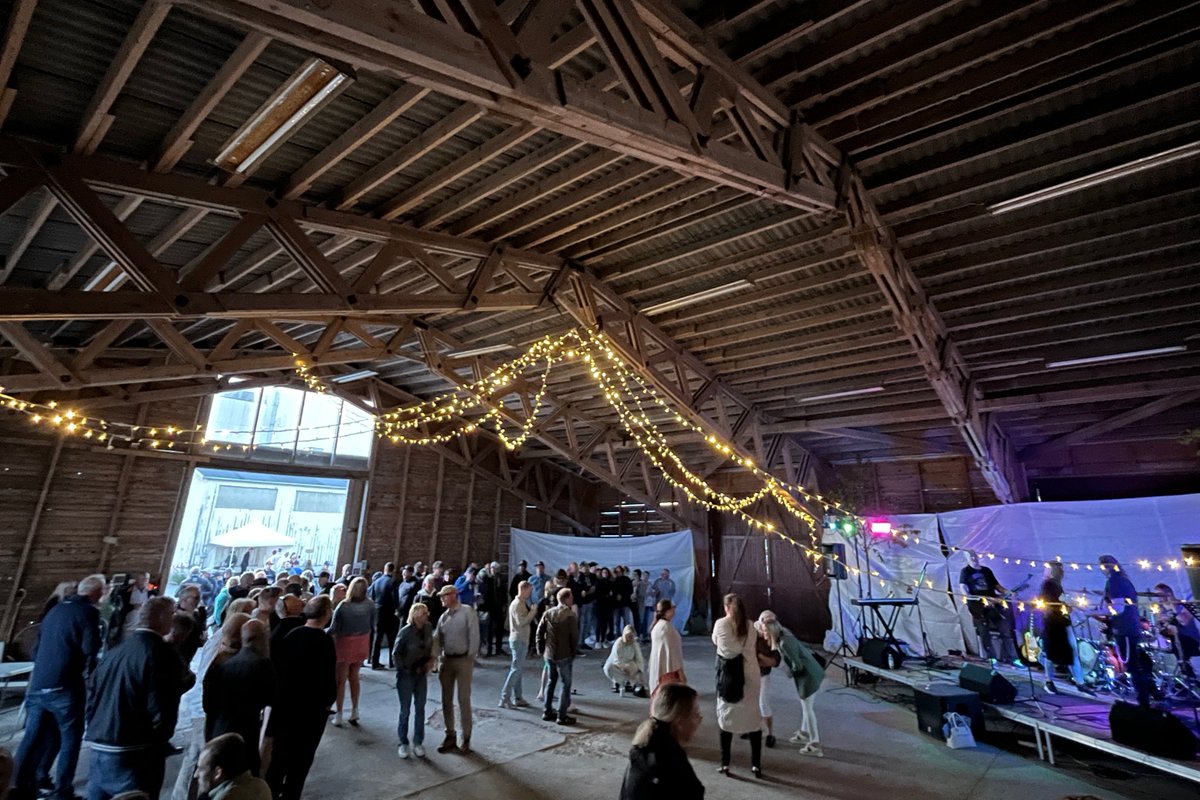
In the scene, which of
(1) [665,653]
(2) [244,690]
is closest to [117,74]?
(2) [244,690]

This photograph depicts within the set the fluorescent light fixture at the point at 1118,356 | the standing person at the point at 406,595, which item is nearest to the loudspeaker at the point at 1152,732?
the fluorescent light fixture at the point at 1118,356

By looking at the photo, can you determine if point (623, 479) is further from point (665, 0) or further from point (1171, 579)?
point (665, 0)

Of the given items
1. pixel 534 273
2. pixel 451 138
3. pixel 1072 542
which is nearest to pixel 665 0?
pixel 451 138

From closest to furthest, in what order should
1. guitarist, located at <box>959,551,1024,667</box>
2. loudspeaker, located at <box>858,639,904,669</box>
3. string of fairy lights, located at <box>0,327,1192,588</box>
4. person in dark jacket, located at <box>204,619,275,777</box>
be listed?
person in dark jacket, located at <box>204,619,275,777</box>, loudspeaker, located at <box>858,639,904,669</box>, guitarist, located at <box>959,551,1024,667</box>, string of fairy lights, located at <box>0,327,1192,588</box>

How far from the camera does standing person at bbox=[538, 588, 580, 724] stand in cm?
567

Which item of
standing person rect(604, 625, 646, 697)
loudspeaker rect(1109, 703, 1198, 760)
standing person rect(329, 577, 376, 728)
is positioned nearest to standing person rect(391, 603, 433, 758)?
standing person rect(329, 577, 376, 728)

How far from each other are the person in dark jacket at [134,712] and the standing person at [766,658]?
416 centimetres

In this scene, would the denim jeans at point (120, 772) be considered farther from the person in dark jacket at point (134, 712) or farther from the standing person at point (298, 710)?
the standing person at point (298, 710)

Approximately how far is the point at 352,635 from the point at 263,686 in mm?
2323

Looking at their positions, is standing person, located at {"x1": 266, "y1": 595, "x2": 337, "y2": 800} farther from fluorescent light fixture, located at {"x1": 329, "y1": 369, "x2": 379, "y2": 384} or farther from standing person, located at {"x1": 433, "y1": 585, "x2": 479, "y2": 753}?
fluorescent light fixture, located at {"x1": 329, "y1": 369, "x2": 379, "y2": 384}

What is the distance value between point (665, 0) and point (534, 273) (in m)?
3.73

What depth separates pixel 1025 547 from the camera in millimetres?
8039

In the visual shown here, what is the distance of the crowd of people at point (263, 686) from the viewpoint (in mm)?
2762

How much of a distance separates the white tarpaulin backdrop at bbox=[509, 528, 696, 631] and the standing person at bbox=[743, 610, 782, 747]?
656 cm
